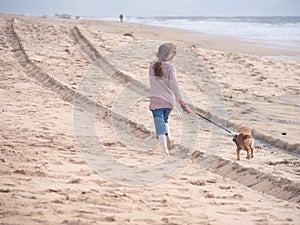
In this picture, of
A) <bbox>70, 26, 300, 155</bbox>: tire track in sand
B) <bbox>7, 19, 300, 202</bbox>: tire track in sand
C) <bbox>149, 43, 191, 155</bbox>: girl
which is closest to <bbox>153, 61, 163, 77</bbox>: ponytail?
<bbox>149, 43, 191, 155</bbox>: girl

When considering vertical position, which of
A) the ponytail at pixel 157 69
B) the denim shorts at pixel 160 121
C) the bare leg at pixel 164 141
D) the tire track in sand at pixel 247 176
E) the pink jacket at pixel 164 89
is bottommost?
the tire track in sand at pixel 247 176

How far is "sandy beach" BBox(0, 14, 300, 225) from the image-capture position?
427 centimetres

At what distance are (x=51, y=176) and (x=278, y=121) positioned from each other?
5.24 metres

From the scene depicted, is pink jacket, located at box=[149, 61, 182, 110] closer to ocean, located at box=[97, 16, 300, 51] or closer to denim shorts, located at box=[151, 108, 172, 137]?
denim shorts, located at box=[151, 108, 172, 137]

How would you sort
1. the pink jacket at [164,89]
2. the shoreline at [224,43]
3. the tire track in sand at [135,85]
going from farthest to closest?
the shoreline at [224,43]
the tire track in sand at [135,85]
the pink jacket at [164,89]

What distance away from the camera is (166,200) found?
4.58 metres

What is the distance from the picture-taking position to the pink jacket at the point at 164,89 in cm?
619

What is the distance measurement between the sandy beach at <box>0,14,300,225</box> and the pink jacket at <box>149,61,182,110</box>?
0.78 m

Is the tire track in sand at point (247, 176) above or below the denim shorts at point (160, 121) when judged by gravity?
below

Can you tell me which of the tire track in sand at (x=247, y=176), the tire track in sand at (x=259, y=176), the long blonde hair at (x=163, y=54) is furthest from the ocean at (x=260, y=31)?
the long blonde hair at (x=163, y=54)

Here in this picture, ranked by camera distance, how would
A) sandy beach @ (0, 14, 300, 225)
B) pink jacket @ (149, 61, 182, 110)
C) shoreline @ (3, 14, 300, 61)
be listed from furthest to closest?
shoreline @ (3, 14, 300, 61) < pink jacket @ (149, 61, 182, 110) < sandy beach @ (0, 14, 300, 225)

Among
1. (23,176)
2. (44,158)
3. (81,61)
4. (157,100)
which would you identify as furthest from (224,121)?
(81,61)

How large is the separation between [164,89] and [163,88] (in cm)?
2

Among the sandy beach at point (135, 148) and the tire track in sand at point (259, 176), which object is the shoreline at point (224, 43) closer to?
the sandy beach at point (135, 148)
